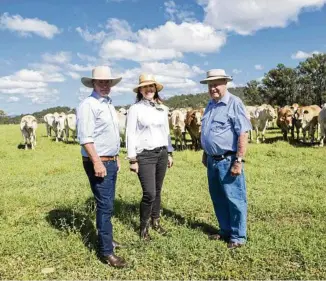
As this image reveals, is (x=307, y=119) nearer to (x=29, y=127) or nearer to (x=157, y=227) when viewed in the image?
(x=29, y=127)

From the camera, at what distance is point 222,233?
5.54 meters

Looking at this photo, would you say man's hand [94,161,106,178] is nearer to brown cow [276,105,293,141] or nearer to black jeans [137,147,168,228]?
black jeans [137,147,168,228]

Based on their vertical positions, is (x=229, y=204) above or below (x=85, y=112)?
below

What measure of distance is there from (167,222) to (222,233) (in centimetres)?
103

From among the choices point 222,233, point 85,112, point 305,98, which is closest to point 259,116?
point 222,233

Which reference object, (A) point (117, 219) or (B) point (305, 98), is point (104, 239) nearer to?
(A) point (117, 219)

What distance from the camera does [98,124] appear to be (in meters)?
4.61

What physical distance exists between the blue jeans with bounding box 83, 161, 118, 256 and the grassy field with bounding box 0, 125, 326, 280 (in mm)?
283

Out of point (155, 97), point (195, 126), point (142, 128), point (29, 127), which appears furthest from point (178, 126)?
point (142, 128)

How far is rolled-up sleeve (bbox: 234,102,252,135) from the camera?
16.2 ft

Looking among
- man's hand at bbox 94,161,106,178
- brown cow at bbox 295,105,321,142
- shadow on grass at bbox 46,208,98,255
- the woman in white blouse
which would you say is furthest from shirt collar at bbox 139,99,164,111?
brown cow at bbox 295,105,321,142

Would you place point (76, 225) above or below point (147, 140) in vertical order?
below

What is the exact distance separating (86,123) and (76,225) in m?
2.39

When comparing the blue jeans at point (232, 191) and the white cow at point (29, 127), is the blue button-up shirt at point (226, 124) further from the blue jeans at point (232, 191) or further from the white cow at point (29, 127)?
the white cow at point (29, 127)
